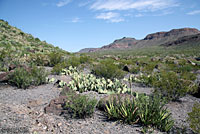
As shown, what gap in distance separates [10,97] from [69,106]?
2.55 meters

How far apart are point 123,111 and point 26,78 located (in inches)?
184

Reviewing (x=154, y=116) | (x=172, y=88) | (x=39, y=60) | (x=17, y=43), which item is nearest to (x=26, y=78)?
(x=39, y=60)

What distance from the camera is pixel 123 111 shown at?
4.78 metres

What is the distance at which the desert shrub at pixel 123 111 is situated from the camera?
4562mm

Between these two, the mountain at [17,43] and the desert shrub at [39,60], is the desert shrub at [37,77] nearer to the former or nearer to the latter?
the desert shrub at [39,60]

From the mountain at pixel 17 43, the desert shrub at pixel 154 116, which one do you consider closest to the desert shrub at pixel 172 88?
the desert shrub at pixel 154 116

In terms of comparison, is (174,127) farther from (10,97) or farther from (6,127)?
(10,97)

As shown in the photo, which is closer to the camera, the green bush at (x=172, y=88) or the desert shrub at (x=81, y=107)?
the desert shrub at (x=81, y=107)

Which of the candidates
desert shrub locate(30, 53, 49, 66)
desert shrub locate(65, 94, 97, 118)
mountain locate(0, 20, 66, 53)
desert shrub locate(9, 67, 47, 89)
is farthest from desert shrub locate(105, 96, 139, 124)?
mountain locate(0, 20, 66, 53)

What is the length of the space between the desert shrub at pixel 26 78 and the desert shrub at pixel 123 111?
4076mm

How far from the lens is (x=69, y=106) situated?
197 inches

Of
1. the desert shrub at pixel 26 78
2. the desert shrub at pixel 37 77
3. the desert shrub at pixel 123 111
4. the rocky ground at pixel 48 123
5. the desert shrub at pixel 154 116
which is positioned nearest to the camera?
the rocky ground at pixel 48 123

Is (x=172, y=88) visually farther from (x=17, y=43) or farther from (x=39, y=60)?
(x=17, y=43)

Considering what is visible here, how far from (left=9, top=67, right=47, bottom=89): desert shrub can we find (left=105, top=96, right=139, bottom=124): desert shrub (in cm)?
408
